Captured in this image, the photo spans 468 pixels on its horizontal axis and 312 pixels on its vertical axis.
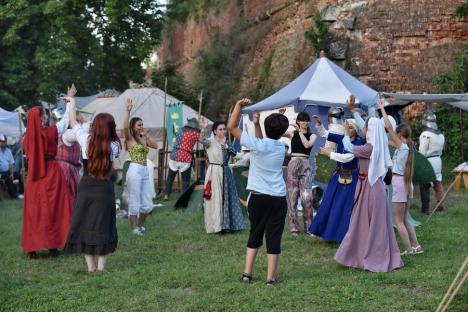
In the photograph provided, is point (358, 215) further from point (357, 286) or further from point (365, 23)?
point (365, 23)

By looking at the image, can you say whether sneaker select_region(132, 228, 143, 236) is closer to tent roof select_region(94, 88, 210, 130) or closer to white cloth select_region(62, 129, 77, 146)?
white cloth select_region(62, 129, 77, 146)

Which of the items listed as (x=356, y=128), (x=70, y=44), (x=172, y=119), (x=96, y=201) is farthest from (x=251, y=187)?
(x=70, y=44)

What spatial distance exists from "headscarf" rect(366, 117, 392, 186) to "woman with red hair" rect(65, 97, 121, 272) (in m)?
2.57

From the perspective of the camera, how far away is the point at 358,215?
7.51 meters

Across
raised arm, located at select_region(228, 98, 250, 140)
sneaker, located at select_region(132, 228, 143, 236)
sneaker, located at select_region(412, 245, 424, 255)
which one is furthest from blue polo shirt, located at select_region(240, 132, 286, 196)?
sneaker, located at select_region(132, 228, 143, 236)

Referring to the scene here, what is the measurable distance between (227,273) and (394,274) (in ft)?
5.18

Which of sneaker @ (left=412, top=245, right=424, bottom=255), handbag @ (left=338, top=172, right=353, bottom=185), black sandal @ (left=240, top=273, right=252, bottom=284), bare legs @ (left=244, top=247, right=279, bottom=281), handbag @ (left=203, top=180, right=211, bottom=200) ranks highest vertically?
handbag @ (left=338, top=172, right=353, bottom=185)

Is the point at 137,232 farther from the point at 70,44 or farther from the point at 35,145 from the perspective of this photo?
the point at 70,44

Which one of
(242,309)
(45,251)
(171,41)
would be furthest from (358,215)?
(171,41)

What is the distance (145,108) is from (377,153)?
39.6ft

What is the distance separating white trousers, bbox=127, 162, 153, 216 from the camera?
9.79 m

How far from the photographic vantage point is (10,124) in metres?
16.4

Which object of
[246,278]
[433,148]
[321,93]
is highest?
[321,93]

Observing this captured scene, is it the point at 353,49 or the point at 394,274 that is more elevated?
the point at 353,49
